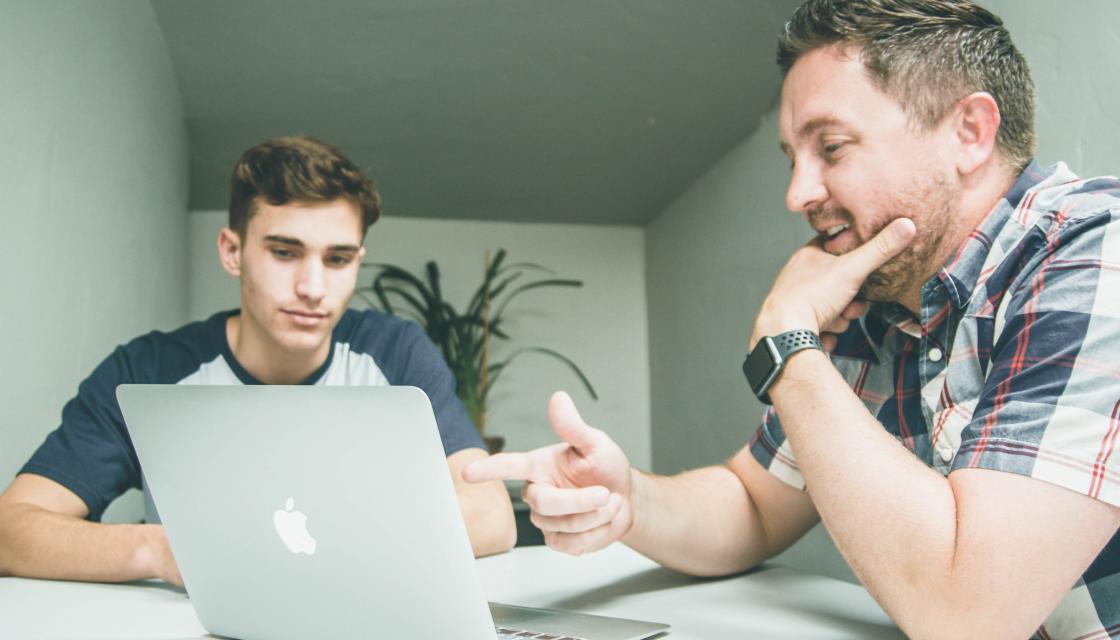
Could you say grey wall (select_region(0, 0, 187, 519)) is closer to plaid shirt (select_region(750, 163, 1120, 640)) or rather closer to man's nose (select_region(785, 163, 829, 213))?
man's nose (select_region(785, 163, 829, 213))

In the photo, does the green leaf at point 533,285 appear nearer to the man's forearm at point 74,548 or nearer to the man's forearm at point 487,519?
the man's forearm at point 487,519

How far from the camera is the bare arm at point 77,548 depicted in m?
1.13

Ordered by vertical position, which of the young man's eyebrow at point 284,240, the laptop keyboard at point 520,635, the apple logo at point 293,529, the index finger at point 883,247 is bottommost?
the laptop keyboard at point 520,635

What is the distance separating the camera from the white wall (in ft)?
12.8

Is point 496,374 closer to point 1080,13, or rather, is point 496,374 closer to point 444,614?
point 1080,13

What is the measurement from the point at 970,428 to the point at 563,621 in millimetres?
456

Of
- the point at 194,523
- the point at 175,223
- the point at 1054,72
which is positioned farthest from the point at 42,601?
the point at 175,223

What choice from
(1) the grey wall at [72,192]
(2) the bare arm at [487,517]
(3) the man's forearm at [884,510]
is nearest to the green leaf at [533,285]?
(1) the grey wall at [72,192]

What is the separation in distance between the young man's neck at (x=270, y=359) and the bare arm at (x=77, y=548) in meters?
0.55

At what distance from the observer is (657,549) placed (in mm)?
1111

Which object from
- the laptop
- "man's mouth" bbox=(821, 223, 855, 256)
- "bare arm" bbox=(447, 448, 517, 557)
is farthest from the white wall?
the laptop

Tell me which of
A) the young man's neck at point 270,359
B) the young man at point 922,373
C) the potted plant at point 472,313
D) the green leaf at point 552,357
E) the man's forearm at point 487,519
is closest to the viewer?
the young man at point 922,373

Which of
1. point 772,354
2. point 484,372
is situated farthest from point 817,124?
point 484,372

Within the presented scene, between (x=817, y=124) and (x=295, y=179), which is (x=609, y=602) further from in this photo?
(x=295, y=179)
